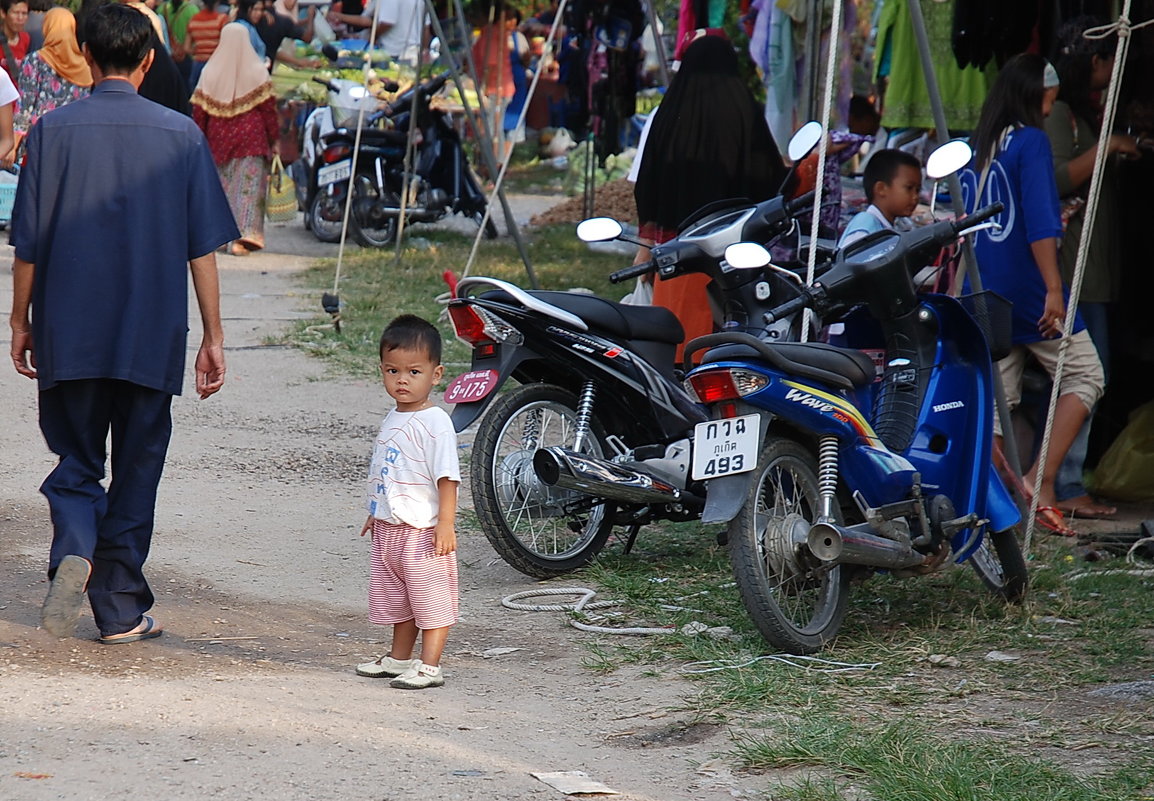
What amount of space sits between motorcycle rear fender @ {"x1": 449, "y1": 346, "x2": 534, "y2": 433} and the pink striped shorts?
97 centimetres

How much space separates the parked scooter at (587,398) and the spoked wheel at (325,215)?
9456 mm

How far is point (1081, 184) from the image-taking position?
647 cm

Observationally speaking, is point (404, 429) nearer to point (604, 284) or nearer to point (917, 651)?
point (917, 651)

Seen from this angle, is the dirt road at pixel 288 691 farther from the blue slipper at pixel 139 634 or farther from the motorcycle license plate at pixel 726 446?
the motorcycle license plate at pixel 726 446

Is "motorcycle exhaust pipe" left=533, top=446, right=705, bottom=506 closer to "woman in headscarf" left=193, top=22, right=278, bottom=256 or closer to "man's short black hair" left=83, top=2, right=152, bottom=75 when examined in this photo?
"man's short black hair" left=83, top=2, right=152, bottom=75

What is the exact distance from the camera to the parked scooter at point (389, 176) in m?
14.1

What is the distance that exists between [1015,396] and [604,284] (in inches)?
233

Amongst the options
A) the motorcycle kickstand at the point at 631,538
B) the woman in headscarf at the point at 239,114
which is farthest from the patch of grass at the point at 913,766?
the woman in headscarf at the point at 239,114

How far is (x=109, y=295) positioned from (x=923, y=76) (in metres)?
5.68

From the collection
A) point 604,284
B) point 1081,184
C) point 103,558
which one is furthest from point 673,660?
point 604,284

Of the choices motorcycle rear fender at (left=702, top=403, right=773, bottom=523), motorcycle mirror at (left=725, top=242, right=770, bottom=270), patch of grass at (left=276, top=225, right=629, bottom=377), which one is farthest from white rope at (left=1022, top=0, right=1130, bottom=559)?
patch of grass at (left=276, top=225, right=629, bottom=377)

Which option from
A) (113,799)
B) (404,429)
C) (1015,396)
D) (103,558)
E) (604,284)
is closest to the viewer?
(113,799)

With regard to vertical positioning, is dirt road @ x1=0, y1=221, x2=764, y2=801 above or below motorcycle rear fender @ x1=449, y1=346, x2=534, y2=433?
below

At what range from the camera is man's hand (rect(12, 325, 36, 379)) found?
431 centimetres
